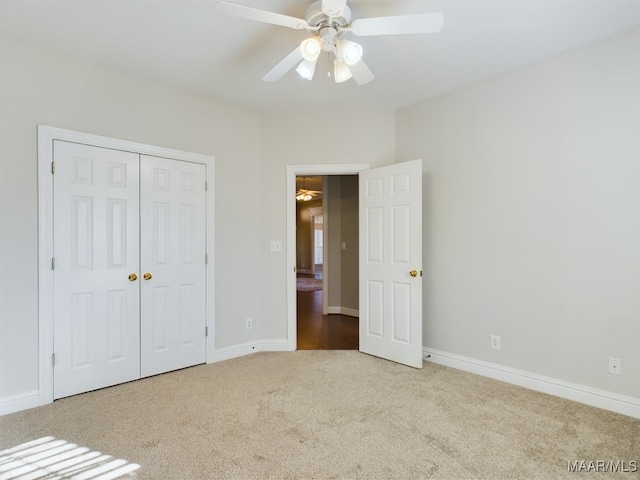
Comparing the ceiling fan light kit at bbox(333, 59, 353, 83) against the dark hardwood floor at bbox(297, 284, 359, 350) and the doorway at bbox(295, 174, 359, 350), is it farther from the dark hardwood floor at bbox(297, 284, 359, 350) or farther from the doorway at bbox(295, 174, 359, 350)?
the doorway at bbox(295, 174, 359, 350)

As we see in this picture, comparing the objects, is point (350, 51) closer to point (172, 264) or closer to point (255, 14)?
point (255, 14)

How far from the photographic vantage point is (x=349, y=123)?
379 centimetres

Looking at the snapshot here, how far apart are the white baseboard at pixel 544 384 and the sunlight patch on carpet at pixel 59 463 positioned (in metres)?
2.67

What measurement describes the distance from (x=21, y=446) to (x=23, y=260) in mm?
1192

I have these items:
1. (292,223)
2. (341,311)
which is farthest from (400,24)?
(341,311)

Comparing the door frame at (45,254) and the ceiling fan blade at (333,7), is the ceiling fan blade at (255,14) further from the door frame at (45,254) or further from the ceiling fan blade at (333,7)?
the door frame at (45,254)

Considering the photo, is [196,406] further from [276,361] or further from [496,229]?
[496,229]

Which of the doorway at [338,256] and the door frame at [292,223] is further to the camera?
the doorway at [338,256]

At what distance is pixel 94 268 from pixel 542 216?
3569 mm

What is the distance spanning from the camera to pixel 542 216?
2.74m

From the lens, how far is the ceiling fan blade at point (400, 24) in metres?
1.71

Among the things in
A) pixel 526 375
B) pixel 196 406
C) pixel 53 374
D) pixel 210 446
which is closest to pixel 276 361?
pixel 196 406

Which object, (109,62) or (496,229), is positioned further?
(496,229)
